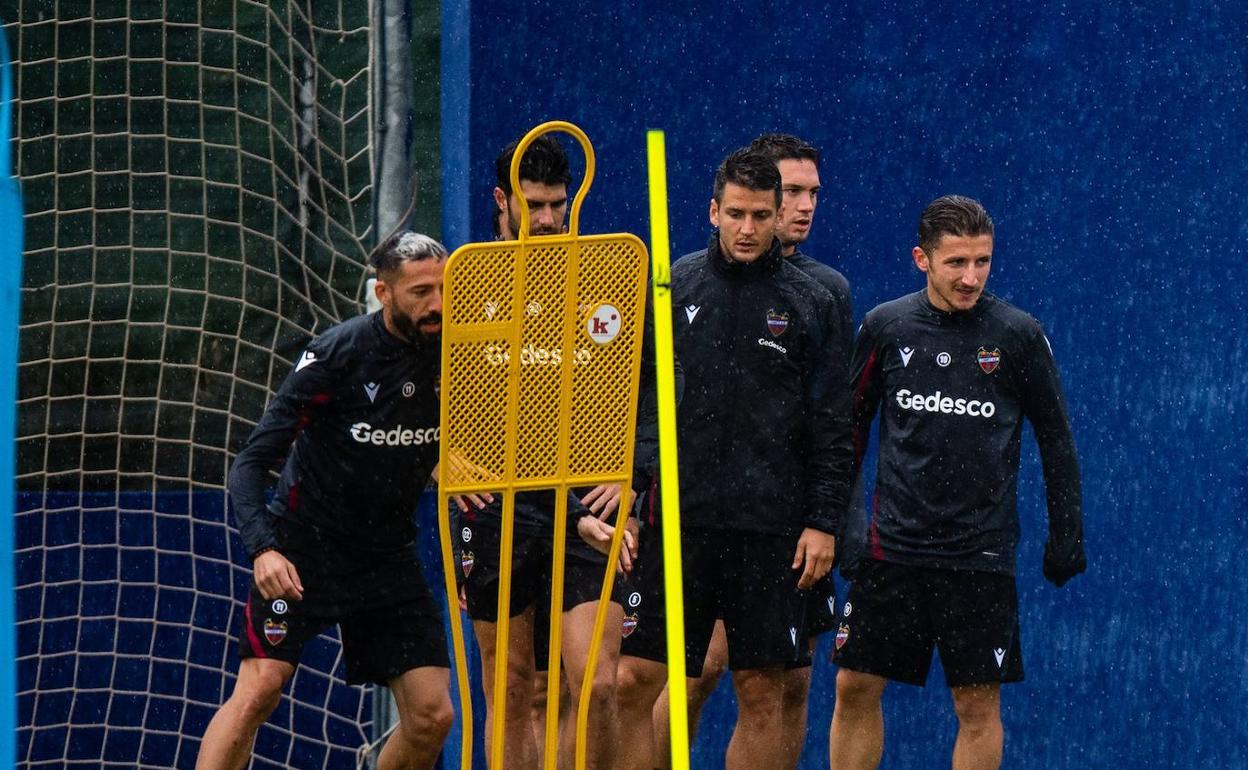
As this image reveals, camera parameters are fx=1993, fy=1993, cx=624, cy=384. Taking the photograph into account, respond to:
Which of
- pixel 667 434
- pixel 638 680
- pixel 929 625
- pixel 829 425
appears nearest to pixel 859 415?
pixel 829 425

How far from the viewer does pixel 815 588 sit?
624cm

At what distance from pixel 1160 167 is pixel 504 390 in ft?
10.4

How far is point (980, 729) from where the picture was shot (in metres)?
5.71

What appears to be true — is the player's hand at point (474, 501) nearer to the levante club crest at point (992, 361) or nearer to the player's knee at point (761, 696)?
the player's knee at point (761, 696)

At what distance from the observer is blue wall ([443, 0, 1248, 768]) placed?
6867 mm

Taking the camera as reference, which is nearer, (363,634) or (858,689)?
(363,634)

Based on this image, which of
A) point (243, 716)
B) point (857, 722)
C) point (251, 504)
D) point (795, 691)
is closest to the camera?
point (251, 504)

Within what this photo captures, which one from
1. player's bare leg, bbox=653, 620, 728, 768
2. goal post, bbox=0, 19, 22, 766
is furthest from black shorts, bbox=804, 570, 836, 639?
goal post, bbox=0, 19, 22, 766

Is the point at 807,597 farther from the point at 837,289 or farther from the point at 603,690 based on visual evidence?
the point at 837,289

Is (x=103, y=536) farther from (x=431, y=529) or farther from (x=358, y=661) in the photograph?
(x=358, y=661)

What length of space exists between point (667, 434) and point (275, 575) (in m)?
1.71

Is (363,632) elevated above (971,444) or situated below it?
below

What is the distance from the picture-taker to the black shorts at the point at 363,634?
216 inches

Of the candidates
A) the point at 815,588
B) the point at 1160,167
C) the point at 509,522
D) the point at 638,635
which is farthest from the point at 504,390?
the point at 1160,167
